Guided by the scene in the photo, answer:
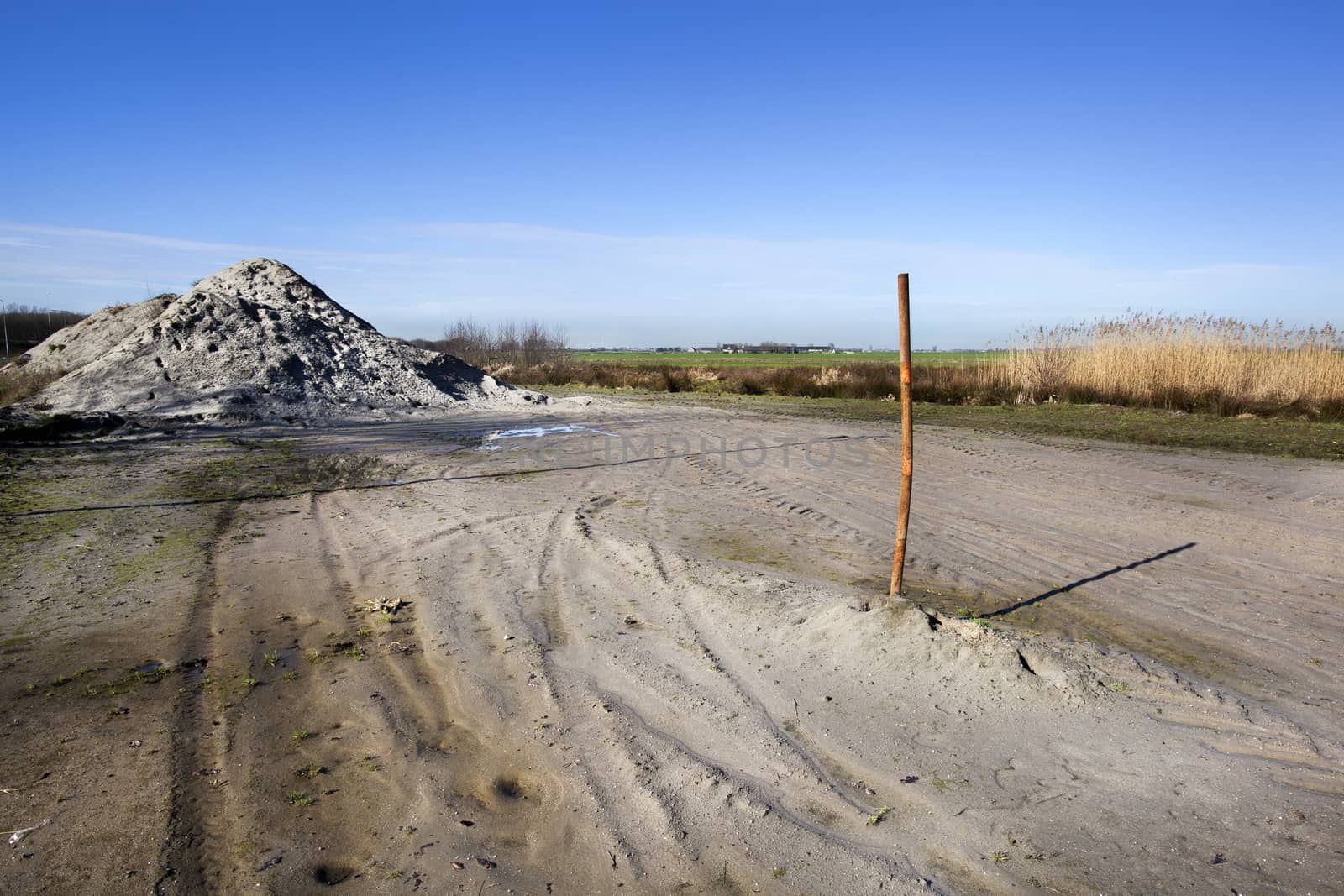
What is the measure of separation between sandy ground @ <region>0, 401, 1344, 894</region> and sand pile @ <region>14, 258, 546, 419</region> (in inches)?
388

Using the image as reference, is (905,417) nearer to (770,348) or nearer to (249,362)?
(249,362)

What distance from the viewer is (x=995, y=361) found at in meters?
23.9

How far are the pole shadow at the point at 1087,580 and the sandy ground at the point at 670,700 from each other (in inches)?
1.4

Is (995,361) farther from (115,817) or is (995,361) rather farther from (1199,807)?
(115,817)

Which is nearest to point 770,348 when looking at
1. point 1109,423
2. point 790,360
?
point 790,360

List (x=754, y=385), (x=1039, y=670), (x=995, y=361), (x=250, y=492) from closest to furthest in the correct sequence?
(x=1039, y=670), (x=250, y=492), (x=995, y=361), (x=754, y=385)

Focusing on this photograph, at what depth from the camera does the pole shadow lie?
17.7ft

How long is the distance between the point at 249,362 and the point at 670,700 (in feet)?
57.6

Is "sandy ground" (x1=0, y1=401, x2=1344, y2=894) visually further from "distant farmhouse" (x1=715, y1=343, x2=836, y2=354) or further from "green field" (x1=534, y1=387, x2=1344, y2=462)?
"distant farmhouse" (x1=715, y1=343, x2=836, y2=354)

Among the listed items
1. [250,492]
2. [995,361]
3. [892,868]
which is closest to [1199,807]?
[892,868]

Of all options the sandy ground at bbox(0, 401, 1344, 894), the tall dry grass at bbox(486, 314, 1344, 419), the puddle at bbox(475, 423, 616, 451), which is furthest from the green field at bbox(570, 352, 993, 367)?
the sandy ground at bbox(0, 401, 1344, 894)

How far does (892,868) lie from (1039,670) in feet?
6.13

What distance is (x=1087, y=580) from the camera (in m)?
6.01

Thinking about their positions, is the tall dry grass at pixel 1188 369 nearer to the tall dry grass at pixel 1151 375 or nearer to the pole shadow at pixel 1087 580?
the tall dry grass at pixel 1151 375
